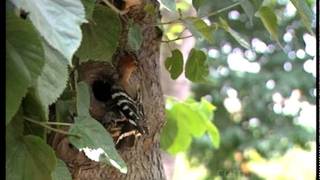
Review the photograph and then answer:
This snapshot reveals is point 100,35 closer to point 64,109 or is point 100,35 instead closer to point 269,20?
point 64,109

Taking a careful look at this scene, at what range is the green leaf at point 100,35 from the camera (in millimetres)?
714

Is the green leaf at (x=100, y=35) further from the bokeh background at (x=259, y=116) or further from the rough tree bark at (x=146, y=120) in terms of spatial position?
the bokeh background at (x=259, y=116)

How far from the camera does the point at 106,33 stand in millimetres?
733

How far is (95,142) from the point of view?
25.3 inches

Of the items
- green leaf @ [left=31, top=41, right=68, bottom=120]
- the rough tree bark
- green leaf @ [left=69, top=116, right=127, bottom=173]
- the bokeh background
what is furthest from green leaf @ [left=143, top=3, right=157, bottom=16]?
the bokeh background

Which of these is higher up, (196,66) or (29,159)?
(196,66)

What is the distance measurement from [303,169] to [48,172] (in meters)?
4.40

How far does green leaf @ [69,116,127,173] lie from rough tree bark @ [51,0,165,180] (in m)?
0.15

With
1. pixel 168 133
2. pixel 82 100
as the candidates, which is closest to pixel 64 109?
pixel 82 100

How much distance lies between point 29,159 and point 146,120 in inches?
15.4

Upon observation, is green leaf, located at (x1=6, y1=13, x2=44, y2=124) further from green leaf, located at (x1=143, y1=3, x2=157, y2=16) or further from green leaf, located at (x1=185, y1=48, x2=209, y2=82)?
green leaf, located at (x1=185, y1=48, x2=209, y2=82)

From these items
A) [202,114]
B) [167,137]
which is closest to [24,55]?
[167,137]

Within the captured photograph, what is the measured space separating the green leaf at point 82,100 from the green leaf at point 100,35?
1.3 inches

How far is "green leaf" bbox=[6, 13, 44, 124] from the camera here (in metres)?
0.47
